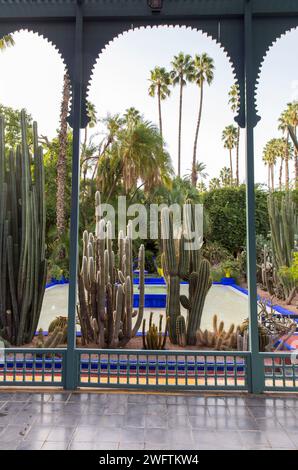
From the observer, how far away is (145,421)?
2965 millimetres

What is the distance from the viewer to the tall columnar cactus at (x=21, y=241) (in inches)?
193

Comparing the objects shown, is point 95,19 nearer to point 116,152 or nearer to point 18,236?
point 18,236

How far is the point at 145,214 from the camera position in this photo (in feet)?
53.8

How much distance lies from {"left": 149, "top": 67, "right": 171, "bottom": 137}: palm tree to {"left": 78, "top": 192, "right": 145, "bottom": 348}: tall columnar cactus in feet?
70.3

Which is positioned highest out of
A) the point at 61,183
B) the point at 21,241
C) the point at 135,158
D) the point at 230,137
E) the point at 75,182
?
the point at 230,137

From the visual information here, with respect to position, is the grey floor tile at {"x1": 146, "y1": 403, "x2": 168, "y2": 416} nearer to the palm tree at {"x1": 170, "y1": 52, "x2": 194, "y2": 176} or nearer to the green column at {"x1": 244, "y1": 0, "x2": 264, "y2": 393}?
the green column at {"x1": 244, "y1": 0, "x2": 264, "y2": 393}

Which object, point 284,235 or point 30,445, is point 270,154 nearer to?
point 284,235

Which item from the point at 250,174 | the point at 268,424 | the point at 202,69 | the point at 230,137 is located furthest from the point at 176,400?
the point at 230,137

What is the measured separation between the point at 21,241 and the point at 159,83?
73.8 feet

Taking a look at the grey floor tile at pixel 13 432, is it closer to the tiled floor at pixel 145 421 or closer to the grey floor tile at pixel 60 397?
the tiled floor at pixel 145 421

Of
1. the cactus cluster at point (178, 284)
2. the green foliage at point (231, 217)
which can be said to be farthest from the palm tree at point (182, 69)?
the cactus cluster at point (178, 284)
